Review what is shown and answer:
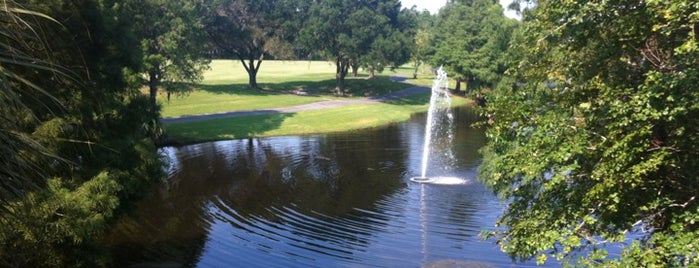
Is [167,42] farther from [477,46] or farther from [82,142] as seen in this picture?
[477,46]

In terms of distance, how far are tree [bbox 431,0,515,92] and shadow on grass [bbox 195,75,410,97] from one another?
34.1 ft

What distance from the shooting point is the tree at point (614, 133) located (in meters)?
8.56

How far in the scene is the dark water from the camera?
19156 mm

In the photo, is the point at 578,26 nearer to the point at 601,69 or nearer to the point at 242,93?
the point at 601,69

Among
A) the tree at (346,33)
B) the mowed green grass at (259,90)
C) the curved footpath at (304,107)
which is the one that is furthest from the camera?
the tree at (346,33)

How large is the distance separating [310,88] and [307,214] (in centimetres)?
5716

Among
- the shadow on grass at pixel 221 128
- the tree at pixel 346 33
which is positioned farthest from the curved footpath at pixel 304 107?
the tree at pixel 346 33

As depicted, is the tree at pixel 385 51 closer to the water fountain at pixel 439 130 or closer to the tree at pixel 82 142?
the water fountain at pixel 439 130

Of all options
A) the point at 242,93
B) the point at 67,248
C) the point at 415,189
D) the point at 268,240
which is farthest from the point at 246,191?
the point at 242,93

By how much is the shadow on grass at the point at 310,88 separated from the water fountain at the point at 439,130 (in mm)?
9814

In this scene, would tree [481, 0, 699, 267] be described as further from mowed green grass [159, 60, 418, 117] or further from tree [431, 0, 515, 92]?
tree [431, 0, 515, 92]

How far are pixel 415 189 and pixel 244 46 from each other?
53674 millimetres

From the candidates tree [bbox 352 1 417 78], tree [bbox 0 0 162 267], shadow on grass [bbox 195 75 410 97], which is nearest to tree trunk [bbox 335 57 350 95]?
shadow on grass [bbox 195 75 410 97]

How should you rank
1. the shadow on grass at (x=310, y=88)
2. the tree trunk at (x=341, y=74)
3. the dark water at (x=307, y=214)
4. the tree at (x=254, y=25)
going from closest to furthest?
Result: the dark water at (x=307, y=214)
the shadow on grass at (x=310, y=88)
the tree at (x=254, y=25)
the tree trunk at (x=341, y=74)
